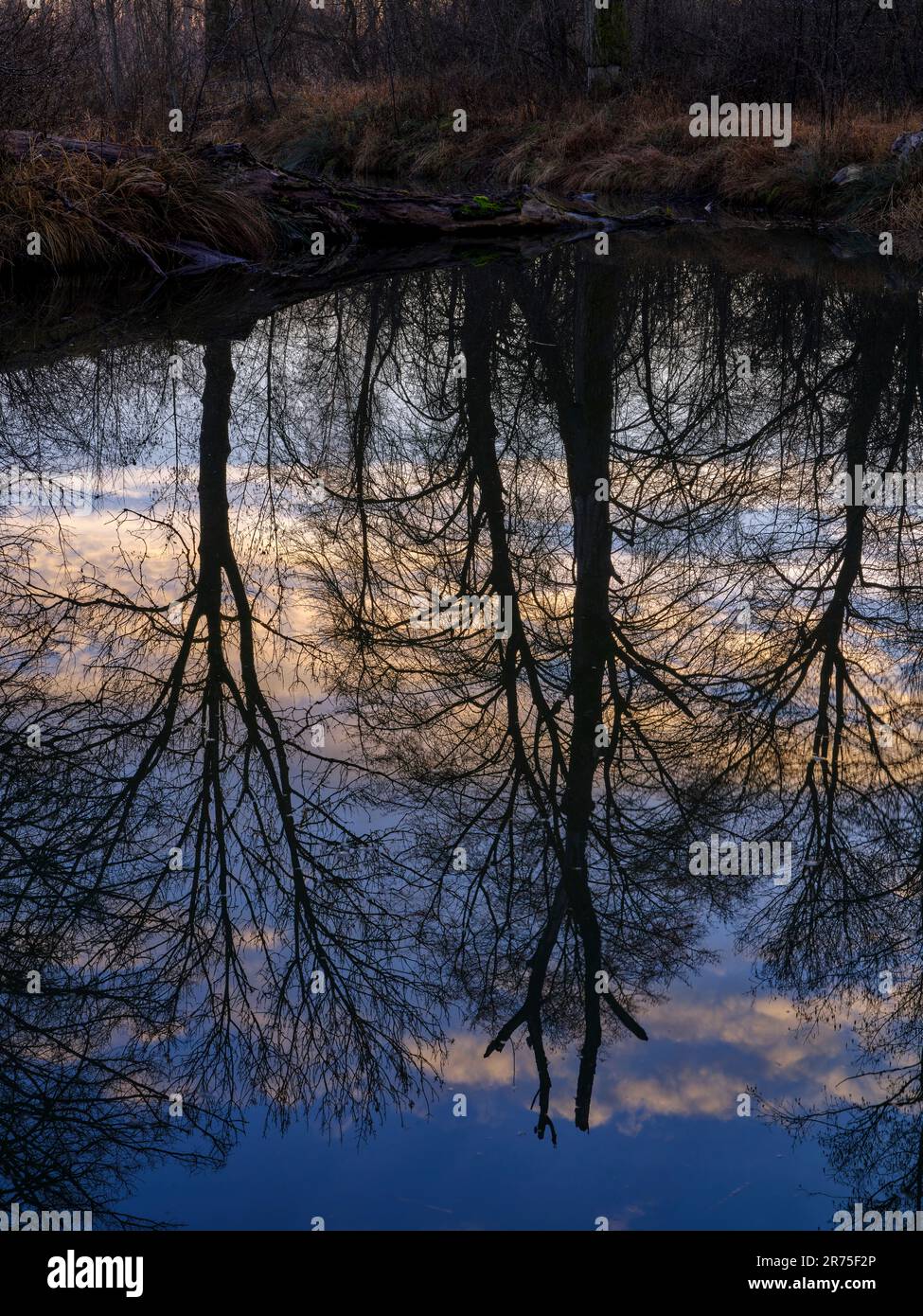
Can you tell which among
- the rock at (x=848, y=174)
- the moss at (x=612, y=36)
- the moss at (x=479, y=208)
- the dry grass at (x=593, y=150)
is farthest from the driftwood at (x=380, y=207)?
the moss at (x=612, y=36)

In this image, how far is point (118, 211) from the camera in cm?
1448

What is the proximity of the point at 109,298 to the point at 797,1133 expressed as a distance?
12011 millimetres

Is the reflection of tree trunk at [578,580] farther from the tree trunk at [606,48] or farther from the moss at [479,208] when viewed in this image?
the tree trunk at [606,48]

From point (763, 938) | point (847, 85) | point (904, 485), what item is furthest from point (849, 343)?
point (847, 85)

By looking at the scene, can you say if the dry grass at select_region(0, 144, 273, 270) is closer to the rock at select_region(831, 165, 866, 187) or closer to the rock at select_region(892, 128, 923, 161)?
the rock at select_region(892, 128, 923, 161)

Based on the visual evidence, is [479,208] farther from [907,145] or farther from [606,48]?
[606,48]

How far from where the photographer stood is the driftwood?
645 inches

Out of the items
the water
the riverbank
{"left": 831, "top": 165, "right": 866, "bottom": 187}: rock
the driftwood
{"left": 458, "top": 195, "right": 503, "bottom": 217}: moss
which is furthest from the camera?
{"left": 831, "top": 165, "right": 866, "bottom": 187}: rock

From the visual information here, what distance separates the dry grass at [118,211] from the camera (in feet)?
44.2

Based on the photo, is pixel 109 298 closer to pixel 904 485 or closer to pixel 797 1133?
pixel 904 485

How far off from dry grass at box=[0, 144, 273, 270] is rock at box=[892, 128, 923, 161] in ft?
30.3

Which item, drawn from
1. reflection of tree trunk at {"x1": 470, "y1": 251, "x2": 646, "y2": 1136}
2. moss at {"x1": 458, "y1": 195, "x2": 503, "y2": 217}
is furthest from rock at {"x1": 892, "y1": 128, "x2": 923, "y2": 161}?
reflection of tree trunk at {"x1": 470, "y1": 251, "x2": 646, "y2": 1136}

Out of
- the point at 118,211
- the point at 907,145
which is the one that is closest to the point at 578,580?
the point at 118,211
